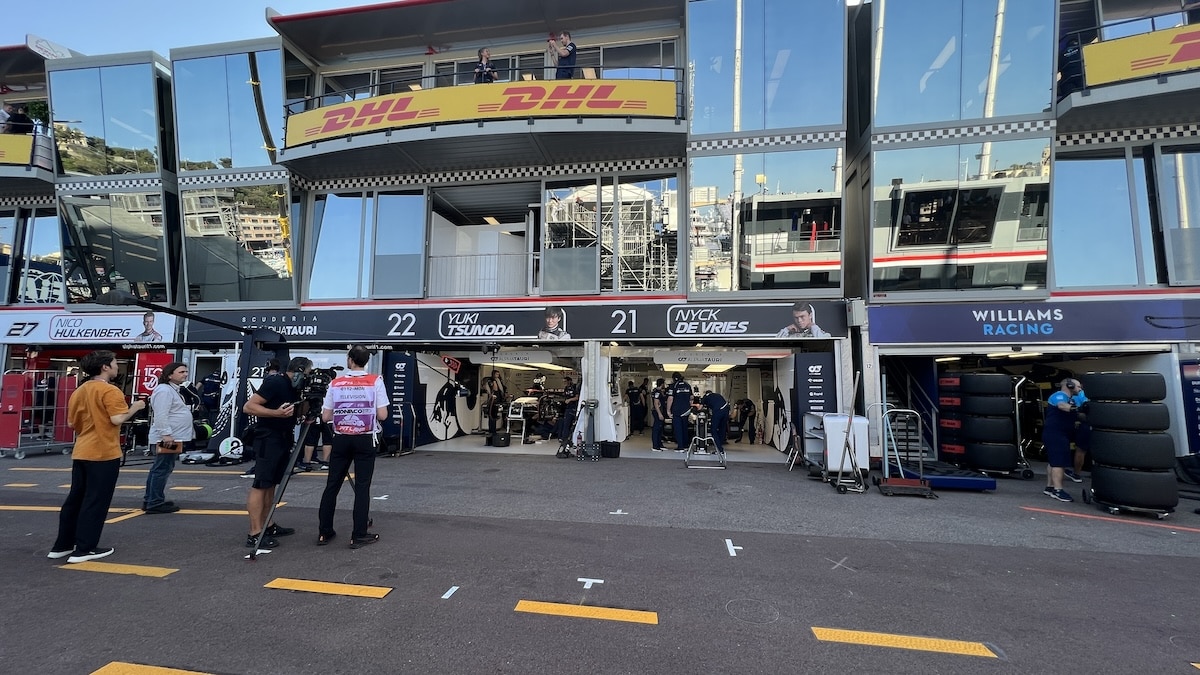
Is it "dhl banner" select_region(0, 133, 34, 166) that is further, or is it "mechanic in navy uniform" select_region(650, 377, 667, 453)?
"dhl banner" select_region(0, 133, 34, 166)

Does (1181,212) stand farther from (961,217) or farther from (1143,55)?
(961,217)

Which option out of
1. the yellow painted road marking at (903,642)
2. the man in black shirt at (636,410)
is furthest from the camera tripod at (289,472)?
the man in black shirt at (636,410)

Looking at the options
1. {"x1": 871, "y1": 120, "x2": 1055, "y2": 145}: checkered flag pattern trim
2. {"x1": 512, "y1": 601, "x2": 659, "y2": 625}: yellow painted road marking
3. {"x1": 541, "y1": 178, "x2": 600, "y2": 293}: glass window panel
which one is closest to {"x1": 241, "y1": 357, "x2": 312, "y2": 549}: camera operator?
{"x1": 512, "y1": 601, "x2": 659, "y2": 625}: yellow painted road marking

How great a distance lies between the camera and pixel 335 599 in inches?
139

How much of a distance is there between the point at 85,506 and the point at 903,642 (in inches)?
261

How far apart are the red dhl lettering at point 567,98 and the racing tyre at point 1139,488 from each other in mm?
10483

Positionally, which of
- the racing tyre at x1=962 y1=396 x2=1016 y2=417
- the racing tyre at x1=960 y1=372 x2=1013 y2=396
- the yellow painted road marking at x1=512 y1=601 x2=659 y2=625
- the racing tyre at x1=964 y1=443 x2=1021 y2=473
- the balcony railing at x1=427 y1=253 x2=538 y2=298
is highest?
the balcony railing at x1=427 y1=253 x2=538 y2=298

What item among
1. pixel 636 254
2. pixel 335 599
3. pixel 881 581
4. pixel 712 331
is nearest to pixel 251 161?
pixel 636 254

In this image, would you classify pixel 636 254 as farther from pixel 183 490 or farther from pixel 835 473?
pixel 183 490

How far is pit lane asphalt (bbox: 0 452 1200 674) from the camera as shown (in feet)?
9.34

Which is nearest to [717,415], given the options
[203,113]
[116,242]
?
[203,113]

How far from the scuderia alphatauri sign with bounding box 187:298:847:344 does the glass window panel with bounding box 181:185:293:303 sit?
65 centimetres

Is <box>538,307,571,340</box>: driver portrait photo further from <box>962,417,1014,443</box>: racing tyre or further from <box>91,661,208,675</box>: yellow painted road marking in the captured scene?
<box>91,661,208,675</box>: yellow painted road marking

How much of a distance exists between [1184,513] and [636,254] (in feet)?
32.4
